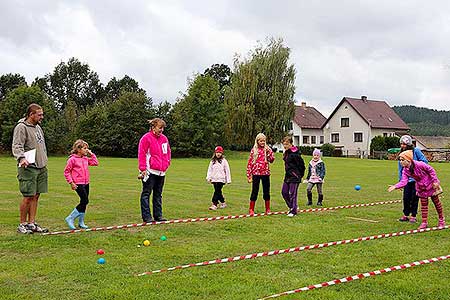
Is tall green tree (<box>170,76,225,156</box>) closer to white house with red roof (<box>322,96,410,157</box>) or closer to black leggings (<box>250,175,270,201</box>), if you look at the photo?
white house with red roof (<box>322,96,410,157</box>)

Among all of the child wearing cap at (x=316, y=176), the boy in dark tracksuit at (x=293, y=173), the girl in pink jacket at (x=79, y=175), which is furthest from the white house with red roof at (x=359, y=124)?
the girl in pink jacket at (x=79, y=175)

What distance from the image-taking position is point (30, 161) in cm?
773

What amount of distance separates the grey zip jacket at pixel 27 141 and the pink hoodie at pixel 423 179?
20.3 feet

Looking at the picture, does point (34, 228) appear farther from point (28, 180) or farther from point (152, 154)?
point (152, 154)

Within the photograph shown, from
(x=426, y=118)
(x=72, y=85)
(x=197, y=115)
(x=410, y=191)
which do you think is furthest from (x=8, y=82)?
(x=426, y=118)

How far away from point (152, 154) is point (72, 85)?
Result: 77.9m

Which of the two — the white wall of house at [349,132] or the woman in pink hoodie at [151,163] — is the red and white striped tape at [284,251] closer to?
the woman in pink hoodie at [151,163]

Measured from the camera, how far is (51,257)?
6.47 meters

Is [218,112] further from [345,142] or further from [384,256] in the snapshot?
[384,256]

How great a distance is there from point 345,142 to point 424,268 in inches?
2622

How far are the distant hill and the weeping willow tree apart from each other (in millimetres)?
60569

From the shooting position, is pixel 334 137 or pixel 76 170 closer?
pixel 76 170

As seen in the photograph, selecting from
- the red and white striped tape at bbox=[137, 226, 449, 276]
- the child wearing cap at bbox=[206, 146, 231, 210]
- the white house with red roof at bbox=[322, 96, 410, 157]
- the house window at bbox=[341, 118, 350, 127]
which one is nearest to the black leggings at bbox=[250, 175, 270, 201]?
the child wearing cap at bbox=[206, 146, 231, 210]

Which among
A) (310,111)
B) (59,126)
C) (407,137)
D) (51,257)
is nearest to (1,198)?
(51,257)
